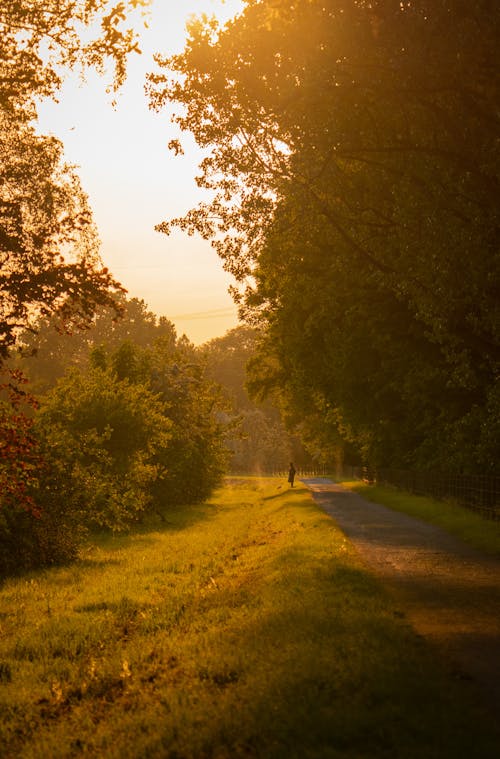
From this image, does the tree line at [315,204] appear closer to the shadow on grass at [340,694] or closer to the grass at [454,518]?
the grass at [454,518]

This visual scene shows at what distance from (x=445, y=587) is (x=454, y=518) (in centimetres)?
1381

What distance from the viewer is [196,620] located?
11.2 m

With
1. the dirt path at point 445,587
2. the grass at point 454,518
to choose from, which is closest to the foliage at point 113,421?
the dirt path at point 445,587

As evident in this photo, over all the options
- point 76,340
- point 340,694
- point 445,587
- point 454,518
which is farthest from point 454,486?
point 76,340

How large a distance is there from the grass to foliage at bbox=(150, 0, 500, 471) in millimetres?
1986

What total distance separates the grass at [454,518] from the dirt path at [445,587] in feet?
1.43

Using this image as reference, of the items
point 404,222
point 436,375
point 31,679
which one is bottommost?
point 31,679

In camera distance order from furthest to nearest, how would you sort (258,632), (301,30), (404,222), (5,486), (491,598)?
(404,222) < (301,30) < (5,486) < (491,598) < (258,632)

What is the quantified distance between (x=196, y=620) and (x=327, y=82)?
9.29 meters

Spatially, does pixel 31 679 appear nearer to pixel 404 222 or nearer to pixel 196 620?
pixel 196 620

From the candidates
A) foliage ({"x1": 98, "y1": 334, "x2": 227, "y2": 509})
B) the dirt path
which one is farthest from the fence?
foliage ({"x1": 98, "y1": 334, "x2": 227, "y2": 509})

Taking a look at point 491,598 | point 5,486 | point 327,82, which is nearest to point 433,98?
point 327,82

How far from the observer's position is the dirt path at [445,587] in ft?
27.1

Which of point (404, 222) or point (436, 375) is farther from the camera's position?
point (436, 375)
